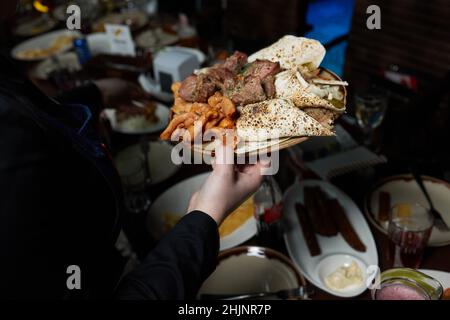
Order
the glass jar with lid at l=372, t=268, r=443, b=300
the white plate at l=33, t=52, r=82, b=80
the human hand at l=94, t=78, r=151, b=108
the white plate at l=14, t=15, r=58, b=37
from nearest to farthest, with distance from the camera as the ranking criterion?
the glass jar with lid at l=372, t=268, r=443, b=300 < the human hand at l=94, t=78, r=151, b=108 < the white plate at l=33, t=52, r=82, b=80 < the white plate at l=14, t=15, r=58, b=37

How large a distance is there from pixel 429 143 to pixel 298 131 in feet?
6.08

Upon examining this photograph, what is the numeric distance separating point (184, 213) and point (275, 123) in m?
0.70

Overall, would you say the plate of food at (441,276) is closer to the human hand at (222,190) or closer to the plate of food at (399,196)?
the plate of food at (399,196)

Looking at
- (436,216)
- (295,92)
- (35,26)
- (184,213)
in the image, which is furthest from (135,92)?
(35,26)

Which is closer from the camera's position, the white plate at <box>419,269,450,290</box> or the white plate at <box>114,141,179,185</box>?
the white plate at <box>419,269,450,290</box>

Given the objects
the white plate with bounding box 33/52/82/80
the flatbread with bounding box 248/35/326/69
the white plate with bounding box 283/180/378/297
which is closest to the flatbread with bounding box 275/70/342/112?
the flatbread with bounding box 248/35/326/69

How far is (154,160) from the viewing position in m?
2.07

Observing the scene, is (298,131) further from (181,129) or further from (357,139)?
(357,139)

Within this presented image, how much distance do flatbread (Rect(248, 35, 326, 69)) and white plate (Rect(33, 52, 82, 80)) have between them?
6.66 ft

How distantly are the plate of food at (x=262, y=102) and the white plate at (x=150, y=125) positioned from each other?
0.78 meters

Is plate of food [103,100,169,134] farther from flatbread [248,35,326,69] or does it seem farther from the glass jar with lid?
the glass jar with lid

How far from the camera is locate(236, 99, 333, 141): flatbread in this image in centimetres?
128

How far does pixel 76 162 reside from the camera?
1087mm

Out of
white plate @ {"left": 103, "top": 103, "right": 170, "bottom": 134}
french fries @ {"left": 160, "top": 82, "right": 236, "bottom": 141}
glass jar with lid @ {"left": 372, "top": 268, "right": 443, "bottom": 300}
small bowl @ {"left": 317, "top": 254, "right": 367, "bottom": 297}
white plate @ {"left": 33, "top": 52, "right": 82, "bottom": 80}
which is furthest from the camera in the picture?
white plate @ {"left": 33, "top": 52, "right": 82, "bottom": 80}
